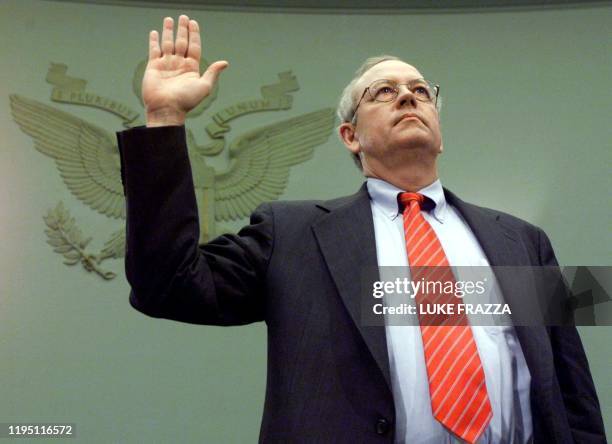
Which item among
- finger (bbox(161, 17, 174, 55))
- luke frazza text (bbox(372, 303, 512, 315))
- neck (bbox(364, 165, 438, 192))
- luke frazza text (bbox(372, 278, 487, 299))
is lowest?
luke frazza text (bbox(372, 303, 512, 315))

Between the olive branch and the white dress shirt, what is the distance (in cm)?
223

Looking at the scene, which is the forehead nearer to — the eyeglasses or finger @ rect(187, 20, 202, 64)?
the eyeglasses

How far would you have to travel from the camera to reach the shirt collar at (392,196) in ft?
5.36

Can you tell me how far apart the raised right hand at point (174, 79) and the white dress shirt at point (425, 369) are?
18.1 inches

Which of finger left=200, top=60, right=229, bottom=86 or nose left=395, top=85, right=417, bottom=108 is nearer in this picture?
finger left=200, top=60, right=229, bottom=86

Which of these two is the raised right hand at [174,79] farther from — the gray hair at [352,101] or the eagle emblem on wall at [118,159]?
the eagle emblem on wall at [118,159]

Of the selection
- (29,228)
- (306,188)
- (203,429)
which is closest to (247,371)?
(203,429)

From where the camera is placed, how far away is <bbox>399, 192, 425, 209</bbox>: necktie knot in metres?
1.63

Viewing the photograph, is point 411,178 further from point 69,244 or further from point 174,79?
point 69,244

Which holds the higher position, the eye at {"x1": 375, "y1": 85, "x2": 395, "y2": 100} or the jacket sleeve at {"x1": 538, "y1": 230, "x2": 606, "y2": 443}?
the eye at {"x1": 375, "y1": 85, "x2": 395, "y2": 100}

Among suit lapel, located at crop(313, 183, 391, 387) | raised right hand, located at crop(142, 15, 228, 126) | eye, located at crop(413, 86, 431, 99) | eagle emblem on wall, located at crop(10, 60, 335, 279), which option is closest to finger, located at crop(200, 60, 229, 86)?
raised right hand, located at crop(142, 15, 228, 126)

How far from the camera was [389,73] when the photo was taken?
1857 mm

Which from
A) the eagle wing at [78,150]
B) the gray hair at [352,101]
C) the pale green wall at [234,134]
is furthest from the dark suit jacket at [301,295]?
the eagle wing at [78,150]

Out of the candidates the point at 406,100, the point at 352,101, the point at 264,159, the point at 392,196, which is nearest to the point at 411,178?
the point at 392,196
